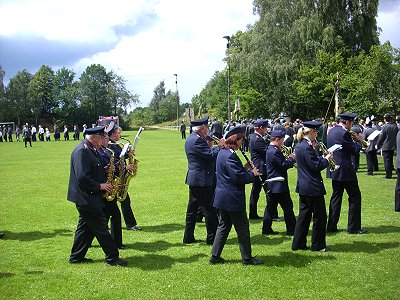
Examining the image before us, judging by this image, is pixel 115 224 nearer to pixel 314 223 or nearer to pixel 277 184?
pixel 277 184

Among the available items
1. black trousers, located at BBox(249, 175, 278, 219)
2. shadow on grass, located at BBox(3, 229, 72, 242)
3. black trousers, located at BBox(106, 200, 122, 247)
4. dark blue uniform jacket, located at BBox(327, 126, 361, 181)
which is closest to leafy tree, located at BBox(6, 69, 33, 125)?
shadow on grass, located at BBox(3, 229, 72, 242)

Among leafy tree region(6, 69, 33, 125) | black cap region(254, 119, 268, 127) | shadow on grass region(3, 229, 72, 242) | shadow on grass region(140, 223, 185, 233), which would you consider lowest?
shadow on grass region(140, 223, 185, 233)

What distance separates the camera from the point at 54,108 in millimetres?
83750

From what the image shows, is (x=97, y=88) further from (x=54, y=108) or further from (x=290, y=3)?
(x=290, y=3)

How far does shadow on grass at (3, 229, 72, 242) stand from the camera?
29.2 ft

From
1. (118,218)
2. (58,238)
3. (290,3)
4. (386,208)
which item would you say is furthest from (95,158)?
(290,3)

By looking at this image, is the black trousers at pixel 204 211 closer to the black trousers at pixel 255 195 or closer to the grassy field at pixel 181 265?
the grassy field at pixel 181 265

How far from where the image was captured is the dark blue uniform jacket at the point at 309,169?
7453mm

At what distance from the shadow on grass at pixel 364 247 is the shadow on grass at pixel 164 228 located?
348 centimetres

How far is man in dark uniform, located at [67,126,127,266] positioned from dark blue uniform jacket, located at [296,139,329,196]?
3.45m

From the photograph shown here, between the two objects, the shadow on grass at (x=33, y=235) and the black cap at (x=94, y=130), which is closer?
the black cap at (x=94, y=130)

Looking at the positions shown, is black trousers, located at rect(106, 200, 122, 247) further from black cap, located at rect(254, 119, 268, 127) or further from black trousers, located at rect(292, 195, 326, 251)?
black cap, located at rect(254, 119, 268, 127)

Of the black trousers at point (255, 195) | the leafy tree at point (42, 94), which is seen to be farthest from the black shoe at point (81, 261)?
the leafy tree at point (42, 94)

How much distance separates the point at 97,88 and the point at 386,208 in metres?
81.9
